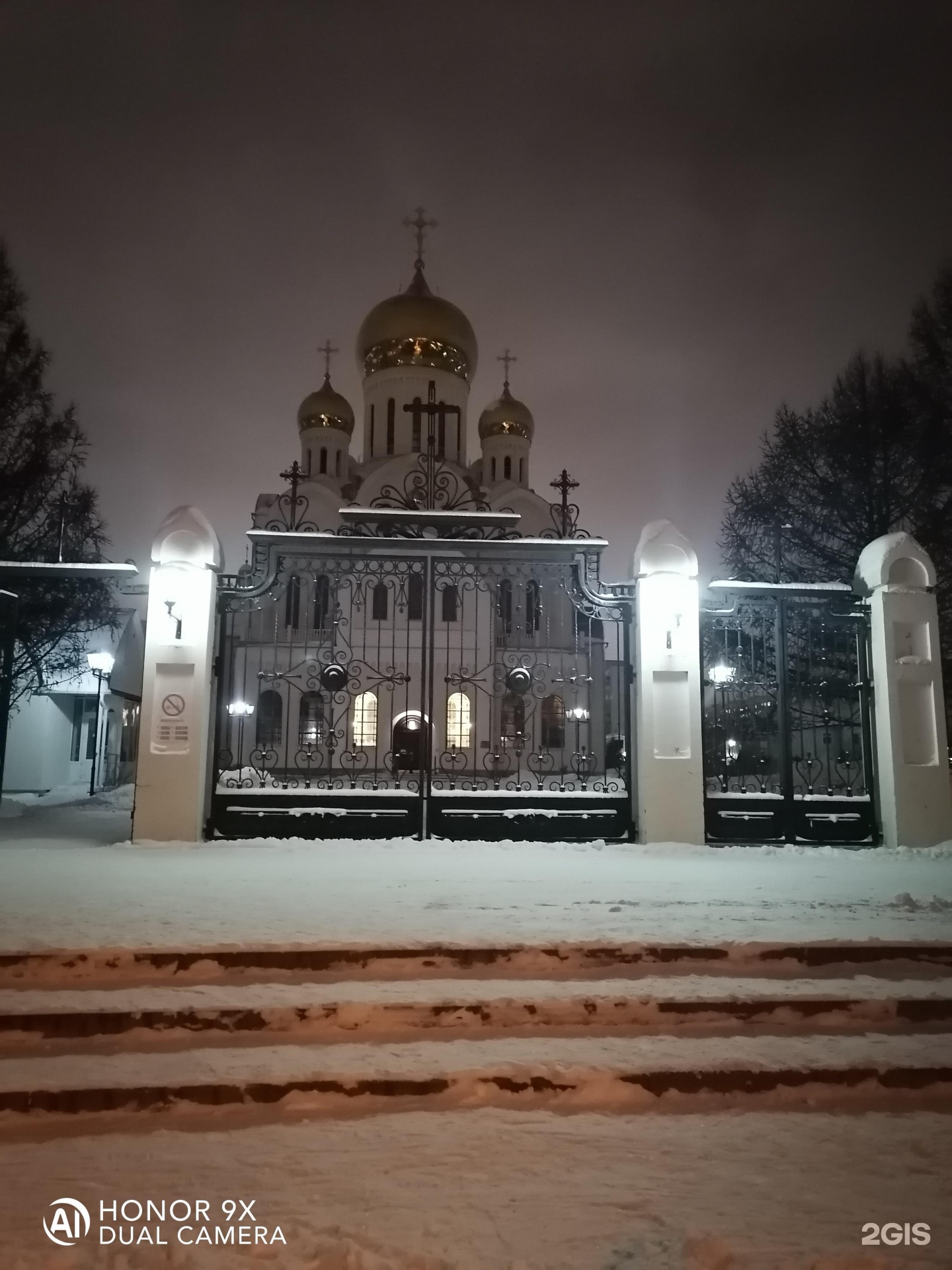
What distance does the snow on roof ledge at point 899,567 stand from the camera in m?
9.81

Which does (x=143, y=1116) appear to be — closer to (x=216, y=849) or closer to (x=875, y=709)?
(x=216, y=849)

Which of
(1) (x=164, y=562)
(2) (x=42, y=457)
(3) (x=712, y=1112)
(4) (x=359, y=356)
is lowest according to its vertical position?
(3) (x=712, y=1112)

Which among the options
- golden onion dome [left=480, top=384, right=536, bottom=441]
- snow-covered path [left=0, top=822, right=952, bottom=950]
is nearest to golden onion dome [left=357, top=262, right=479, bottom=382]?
golden onion dome [left=480, top=384, right=536, bottom=441]

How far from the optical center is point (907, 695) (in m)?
9.65

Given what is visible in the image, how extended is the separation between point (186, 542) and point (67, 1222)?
24.8ft

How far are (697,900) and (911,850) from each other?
4.32 metres

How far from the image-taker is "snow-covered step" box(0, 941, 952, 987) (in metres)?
4.32

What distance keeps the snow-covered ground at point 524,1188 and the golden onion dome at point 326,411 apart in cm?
3472

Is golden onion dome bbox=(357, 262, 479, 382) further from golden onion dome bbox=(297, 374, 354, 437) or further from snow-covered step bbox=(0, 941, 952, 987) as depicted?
snow-covered step bbox=(0, 941, 952, 987)

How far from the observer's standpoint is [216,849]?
28.6 feet

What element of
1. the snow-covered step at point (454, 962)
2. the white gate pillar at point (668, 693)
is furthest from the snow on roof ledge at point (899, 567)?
the snow-covered step at point (454, 962)

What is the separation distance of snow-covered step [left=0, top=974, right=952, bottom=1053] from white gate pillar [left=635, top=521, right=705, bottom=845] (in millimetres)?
4886

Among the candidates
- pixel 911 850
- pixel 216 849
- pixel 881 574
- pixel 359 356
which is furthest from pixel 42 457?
pixel 359 356

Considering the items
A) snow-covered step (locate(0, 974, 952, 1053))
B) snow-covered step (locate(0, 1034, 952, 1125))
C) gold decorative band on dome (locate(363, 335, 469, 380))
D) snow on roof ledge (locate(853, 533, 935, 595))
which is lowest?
snow-covered step (locate(0, 1034, 952, 1125))
